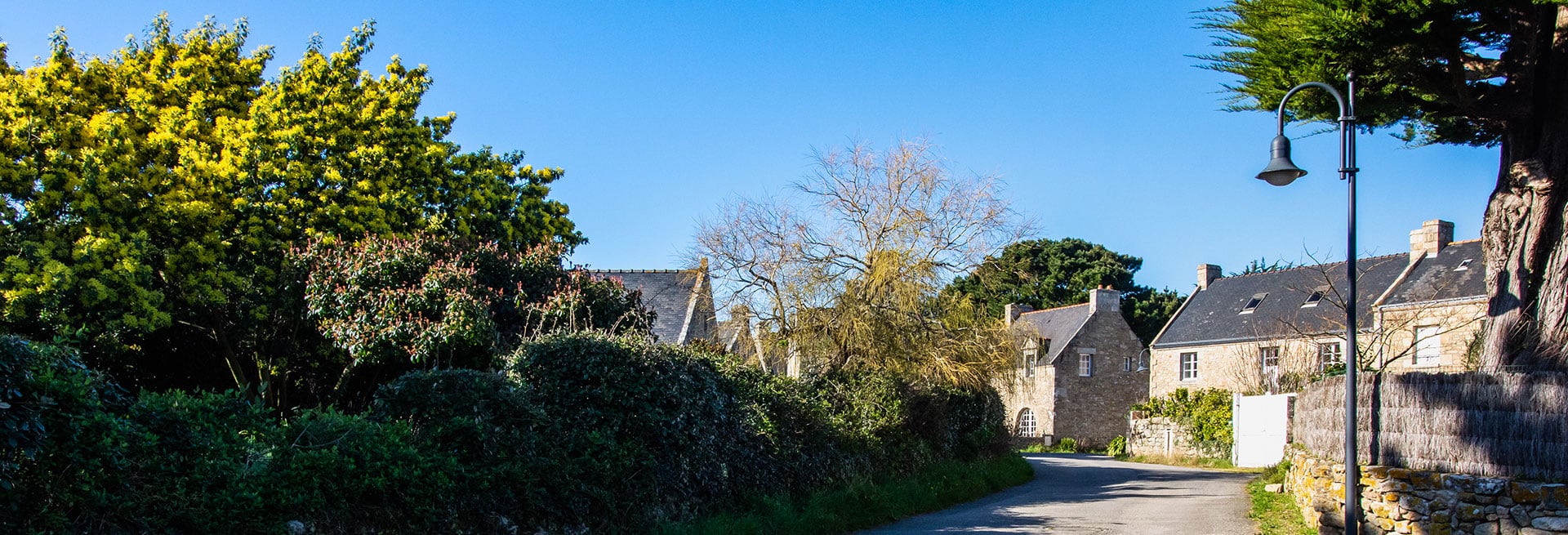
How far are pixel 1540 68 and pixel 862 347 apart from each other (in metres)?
10.7

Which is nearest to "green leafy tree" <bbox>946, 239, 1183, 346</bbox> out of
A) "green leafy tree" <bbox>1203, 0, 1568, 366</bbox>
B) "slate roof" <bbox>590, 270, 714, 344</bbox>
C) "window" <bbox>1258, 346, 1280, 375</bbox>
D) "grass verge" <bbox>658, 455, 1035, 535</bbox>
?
"window" <bbox>1258, 346, 1280, 375</bbox>

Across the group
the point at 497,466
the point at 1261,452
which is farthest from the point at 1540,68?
the point at 1261,452

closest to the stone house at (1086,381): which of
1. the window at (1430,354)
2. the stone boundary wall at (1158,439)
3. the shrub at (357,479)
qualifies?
the stone boundary wall at (1158,439)

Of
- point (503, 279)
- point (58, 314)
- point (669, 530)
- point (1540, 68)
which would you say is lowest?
point (669, 530)

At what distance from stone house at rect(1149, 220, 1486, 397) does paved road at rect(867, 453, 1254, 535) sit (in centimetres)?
455

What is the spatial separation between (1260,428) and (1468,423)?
18.3m

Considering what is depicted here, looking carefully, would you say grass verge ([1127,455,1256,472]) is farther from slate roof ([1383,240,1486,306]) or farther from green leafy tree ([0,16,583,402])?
green leafy tree ([0,16,583,402])

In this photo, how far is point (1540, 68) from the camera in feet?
39.6

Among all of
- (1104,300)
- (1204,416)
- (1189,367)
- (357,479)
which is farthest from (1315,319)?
(357,479)

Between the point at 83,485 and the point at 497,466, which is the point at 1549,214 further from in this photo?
the point at 83,485

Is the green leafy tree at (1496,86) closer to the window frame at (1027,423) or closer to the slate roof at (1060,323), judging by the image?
the slate roof at (1060,323)

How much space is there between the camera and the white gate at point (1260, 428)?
26656mm

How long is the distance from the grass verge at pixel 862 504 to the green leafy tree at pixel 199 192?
6.41 metres

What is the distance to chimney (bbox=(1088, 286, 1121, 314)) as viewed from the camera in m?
43.5
